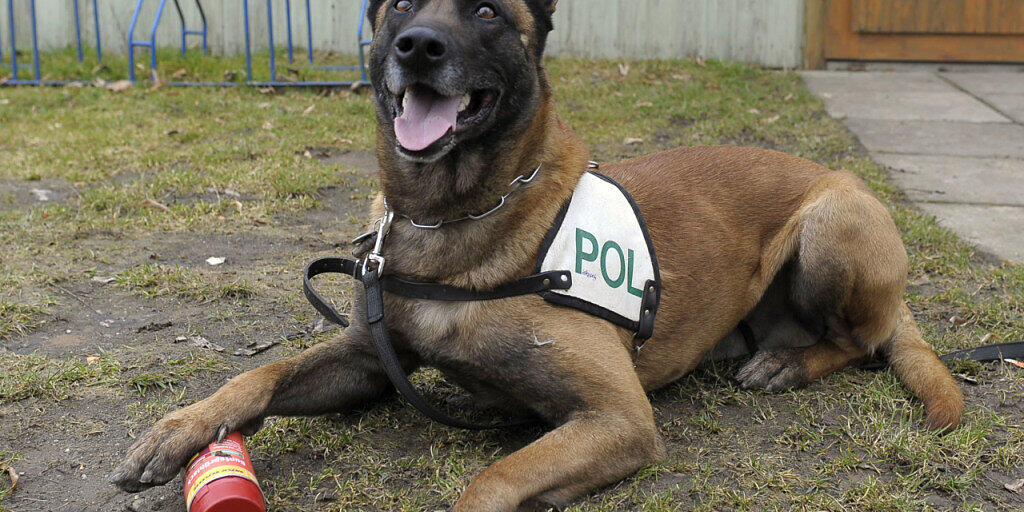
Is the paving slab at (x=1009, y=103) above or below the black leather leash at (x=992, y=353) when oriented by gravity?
above

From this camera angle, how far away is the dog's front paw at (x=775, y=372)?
313 cm

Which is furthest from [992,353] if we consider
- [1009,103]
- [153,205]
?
[1009,103]

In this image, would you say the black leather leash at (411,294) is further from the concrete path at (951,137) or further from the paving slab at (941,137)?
the paving slab at (941,137)

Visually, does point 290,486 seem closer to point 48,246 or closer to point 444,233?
point 444,233

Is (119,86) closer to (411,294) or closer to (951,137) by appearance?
(411,294)

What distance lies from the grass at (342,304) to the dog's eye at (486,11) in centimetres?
131

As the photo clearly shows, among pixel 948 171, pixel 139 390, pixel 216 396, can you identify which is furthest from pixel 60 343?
pixel 948 171

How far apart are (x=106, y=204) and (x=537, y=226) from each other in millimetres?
3452

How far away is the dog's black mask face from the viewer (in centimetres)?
240

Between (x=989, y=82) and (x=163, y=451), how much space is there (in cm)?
968

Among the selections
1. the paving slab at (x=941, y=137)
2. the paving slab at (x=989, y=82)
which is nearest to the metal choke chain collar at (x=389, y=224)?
the paving slab at (x=941, y=137)

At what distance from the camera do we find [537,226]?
2617 mm

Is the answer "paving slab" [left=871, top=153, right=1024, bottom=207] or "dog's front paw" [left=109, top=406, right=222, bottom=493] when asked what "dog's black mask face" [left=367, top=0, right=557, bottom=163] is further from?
"paving slab" [left=871, top=153, right=1024, bottom=207]

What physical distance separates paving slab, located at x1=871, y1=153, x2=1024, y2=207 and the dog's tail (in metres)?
2.47
